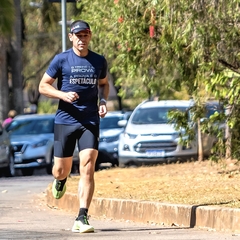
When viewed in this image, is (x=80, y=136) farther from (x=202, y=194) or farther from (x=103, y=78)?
(x=202, y=194)

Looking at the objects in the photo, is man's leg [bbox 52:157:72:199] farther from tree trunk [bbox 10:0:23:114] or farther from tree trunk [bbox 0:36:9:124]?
tree trunk [bbox 10:0:23:114]

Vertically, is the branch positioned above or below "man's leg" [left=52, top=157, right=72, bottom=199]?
above

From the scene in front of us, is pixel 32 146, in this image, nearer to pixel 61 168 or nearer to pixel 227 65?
pixel 227 65

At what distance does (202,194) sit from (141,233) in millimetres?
2541

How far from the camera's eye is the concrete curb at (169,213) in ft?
30.2

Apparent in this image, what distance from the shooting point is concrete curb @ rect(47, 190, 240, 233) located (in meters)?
9.21

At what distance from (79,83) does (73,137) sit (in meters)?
0.59

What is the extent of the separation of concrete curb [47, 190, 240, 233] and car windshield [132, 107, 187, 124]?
11313 millimetres

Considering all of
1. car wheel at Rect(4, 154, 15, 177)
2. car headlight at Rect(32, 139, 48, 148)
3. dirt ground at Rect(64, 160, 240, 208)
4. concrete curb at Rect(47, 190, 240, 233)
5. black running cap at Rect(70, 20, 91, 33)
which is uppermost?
black running cap at Rect(70, 20, 91, 33)

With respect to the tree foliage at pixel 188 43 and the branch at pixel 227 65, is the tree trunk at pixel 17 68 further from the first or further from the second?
the branch at pixel 227 65

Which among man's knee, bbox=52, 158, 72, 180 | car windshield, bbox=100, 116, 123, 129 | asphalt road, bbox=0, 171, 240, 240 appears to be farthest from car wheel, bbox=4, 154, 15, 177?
man's knee, bbox=52, 158, 72, 180

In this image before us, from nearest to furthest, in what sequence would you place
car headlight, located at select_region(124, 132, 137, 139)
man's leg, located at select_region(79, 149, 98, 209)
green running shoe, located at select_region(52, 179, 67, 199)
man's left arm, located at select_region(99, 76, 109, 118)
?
man's leg, located at select_region(79, 149, 98, 209) < man's left arm, located at select_region(99, 76, 109, 118) < green running shoe, located at select_region(52, 179, 67, 199) < car headlight, located at select_region(124, 132, 137, 139)

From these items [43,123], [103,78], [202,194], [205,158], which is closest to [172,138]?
[205,158]

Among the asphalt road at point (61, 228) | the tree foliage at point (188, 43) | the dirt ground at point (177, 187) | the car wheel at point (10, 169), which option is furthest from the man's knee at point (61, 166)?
the car wheel at point (10, 169)
